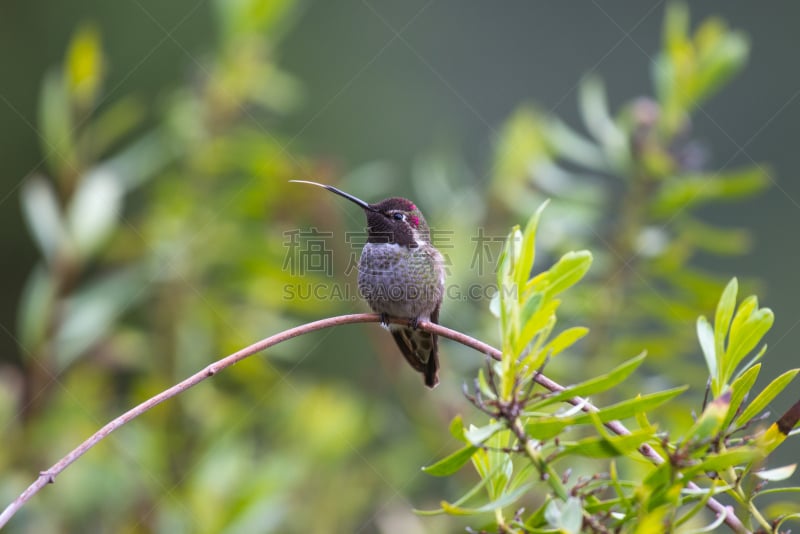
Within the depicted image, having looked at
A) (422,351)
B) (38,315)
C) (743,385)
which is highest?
(743,385)

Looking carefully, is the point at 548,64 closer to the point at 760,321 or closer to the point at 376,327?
the point at 376,327

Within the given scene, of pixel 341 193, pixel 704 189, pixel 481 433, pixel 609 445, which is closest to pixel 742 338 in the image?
pixel 609 445

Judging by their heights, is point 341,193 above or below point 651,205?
below

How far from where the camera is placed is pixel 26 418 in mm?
3010

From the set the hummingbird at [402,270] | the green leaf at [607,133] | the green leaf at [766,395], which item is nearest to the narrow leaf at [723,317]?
the green leaf at [766,395]

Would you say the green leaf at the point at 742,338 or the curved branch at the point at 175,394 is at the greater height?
the green leaf at the point at 742,338

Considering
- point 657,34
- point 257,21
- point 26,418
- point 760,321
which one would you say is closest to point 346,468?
point 26,418

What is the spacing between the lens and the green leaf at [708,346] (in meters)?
1.31

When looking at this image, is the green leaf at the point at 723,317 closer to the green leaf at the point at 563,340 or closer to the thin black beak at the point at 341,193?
the green leaf at the point at 563,340

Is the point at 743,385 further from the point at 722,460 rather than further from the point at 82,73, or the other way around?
the point at 82,73

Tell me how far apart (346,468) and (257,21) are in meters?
2.11

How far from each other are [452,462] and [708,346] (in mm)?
522

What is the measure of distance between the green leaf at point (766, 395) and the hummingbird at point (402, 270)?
7.82ft

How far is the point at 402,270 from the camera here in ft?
13.0
